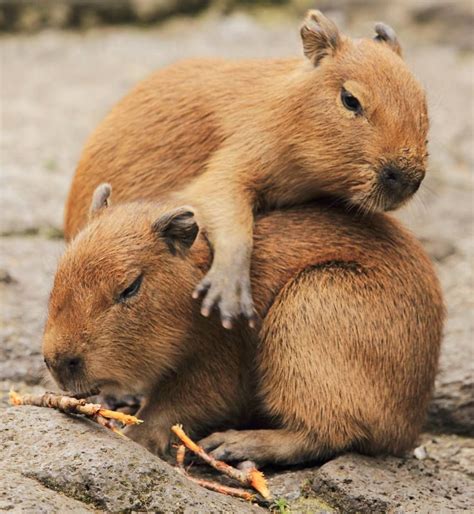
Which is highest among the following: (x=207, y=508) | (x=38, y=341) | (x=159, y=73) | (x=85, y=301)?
(x=159, y=73)

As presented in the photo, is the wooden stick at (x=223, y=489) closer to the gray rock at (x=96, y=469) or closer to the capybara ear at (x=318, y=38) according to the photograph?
the gray rock at (x=96, y=469)

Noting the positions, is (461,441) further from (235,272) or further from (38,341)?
(38,341)

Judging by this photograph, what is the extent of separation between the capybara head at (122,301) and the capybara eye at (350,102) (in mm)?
1088

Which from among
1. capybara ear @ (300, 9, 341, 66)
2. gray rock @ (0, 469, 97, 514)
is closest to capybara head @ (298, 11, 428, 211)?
capybara ear @ (300, 9, 341, 66)

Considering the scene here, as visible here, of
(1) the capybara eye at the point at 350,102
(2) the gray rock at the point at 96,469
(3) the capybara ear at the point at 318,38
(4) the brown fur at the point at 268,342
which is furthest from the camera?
(3) the capybara ear at the point at 318,38

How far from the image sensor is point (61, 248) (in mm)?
7703

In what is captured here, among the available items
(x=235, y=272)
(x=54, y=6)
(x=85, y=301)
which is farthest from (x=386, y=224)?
(x=54, y=6)

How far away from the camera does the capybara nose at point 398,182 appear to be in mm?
5562

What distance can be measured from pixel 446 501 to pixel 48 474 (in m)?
2.01

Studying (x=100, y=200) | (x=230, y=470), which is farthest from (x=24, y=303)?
(x=230, y=470)

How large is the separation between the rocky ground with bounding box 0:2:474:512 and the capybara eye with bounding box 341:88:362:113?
65 cm

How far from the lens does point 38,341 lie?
657cm

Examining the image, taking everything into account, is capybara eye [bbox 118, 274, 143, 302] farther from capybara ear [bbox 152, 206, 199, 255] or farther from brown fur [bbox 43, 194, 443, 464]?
capybara ear [bbox 152, 206, 199, 255]

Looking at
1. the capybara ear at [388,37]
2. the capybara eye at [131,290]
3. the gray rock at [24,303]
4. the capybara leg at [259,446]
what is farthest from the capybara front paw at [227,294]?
the capybara ear at [388,37]
